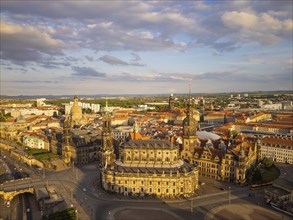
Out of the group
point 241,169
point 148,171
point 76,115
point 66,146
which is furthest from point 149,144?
point 76,115

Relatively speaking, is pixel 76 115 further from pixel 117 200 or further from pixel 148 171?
pixel 117 200

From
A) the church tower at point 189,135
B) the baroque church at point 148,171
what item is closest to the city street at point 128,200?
the baroque church at point 148,171

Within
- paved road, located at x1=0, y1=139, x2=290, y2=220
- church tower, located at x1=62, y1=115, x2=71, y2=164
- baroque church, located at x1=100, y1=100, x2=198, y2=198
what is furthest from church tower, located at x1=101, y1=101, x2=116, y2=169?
church tower, located at x1=62, y1=115, x2=71, y2=164

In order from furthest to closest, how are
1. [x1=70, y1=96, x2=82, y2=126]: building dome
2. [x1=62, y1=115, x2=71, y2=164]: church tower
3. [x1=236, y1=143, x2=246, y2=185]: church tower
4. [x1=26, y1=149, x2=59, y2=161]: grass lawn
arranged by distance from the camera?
[x1=70, y1=96, x2=82, y2=126]: building dome
[x1=26, y1=149, x2=59, y2=161]: grass lawn
[x1=62, y1=115, x2=71, y2=164]: church tower
[x1=236, y1=143, x2=246, y2=185]: church tower

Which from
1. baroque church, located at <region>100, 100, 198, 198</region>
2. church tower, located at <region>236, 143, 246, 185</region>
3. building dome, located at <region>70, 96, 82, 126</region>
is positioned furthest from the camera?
building dome, located at <region>70, 96, 82, 126</region>

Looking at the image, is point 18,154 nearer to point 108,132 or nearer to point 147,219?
point 108,132

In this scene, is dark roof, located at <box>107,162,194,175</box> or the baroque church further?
dark roof, located at <box>107,162,194,175</box>

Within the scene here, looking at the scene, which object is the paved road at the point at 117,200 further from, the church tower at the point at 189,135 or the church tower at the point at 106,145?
the church tower at the point at 189,135

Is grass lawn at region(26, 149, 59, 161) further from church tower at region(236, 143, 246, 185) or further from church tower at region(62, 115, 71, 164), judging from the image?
church tower at region(236, 143, 246, 185)

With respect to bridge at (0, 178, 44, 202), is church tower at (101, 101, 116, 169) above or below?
above
